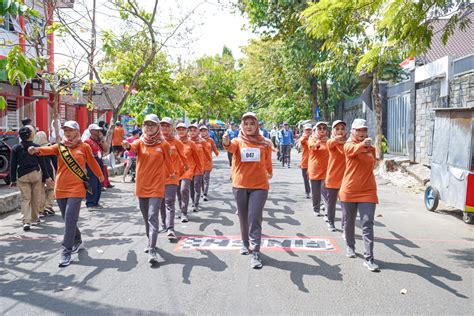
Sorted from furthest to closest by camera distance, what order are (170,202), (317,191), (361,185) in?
(317,191)
(170,202)
(361,185)

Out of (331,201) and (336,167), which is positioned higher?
(336,167)

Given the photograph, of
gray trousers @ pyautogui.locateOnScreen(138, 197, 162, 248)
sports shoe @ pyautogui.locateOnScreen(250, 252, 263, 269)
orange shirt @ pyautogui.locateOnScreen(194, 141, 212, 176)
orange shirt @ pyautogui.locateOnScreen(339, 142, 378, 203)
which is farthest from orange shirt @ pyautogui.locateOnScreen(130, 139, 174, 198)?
orange shirt @ pyautogui.locateOnScreen(194, 141, 212, 176)

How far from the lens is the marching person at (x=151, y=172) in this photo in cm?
594

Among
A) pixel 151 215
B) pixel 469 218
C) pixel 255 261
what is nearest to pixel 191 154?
pixel 151 215

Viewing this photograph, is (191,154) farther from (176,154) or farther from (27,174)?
(27,174)

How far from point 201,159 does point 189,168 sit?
Result: 39.4 inches

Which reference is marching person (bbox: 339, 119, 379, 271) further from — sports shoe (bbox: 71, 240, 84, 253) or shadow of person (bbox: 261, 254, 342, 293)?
sports shoe (bbox: 71, 240, 84, 253)

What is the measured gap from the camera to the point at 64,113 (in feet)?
75.7

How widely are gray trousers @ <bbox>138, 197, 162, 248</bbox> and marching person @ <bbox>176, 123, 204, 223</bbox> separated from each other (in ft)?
7.46

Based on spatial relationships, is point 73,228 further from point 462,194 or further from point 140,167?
point 462,194

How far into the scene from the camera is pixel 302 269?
215 inches

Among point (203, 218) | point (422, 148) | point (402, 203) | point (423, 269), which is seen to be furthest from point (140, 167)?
point (422, 148)

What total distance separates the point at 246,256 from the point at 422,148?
36.3ft

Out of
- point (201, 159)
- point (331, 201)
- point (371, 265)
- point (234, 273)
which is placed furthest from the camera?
point (201, 159)
